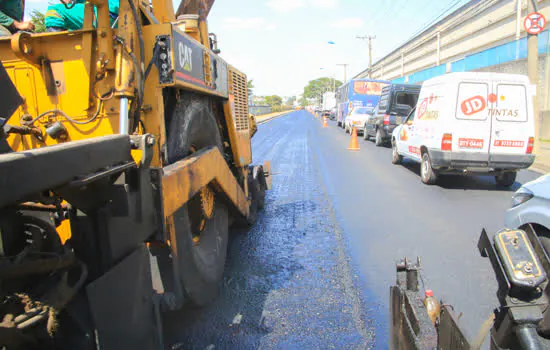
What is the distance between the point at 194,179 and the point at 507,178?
7870mm

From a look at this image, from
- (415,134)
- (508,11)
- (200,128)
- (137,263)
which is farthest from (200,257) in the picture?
(508,11)

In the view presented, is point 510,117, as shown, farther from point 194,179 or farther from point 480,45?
point 480,45

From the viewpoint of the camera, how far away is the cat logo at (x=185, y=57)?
2842 millimetres

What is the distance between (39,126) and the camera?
2.72m

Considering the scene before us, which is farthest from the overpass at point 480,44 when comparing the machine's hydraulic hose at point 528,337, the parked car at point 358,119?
the machine's hydraulic hose at point 528,337

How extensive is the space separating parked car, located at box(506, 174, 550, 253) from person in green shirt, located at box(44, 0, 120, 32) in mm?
3302

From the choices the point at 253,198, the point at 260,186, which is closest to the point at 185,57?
the point at 253,198

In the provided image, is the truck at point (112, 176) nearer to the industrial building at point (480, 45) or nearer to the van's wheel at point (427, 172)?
the van's wheel at point (427, 172)

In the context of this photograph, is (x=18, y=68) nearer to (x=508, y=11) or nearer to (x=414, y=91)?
(x=414, y=91)

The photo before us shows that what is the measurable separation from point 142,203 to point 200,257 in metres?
1.45

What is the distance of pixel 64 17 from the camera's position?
114 inches

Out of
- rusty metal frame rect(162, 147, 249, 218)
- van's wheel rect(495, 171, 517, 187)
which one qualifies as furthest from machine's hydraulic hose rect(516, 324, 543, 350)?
van's wheel rect(495, 171, 517, 187)

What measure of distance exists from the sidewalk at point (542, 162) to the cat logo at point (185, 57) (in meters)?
10.2

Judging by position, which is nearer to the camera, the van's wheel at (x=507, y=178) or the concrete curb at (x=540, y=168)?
the van's wheel at (x=507, y=178)
